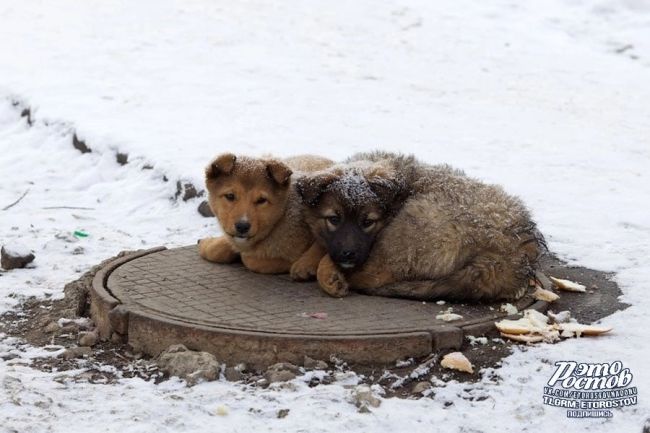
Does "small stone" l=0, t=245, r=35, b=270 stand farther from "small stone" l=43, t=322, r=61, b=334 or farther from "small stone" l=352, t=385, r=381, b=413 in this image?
"small stone" l=352, t=385, r=381, b=413

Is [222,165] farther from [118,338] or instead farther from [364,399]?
[364,399]

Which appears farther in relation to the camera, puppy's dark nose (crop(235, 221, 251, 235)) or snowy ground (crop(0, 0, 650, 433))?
puppy's dark nose (crop(235, 221, 251, 235))

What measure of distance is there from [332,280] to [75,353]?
174 centimetres

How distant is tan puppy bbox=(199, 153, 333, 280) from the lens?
22.6 ft

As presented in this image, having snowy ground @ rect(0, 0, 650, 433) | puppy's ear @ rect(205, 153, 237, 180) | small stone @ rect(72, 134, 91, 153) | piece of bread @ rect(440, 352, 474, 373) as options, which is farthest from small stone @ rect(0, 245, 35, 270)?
piece of bread @ rect(440, 352, 474, 373)

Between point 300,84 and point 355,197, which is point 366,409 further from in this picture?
point 300,84

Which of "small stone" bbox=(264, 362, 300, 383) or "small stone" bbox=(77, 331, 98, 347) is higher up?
"small stone" bbox=(264, 362, 300, 383)

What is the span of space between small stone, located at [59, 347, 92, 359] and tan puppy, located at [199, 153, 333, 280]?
1264 mm

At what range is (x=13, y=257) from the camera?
8195 mm

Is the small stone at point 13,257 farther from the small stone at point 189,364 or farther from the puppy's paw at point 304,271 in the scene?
the small stone at point 189,364

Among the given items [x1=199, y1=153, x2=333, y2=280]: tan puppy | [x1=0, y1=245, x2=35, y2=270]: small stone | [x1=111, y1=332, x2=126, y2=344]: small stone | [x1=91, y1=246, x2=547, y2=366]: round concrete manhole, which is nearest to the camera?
[x1=91, y1=246, x2=547, y2=366]: round concrete manhole

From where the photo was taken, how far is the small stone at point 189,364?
19.0 feet

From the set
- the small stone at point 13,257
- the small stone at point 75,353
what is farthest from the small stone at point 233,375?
the small stone at point 13,257

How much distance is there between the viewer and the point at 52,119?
42.2 ft
